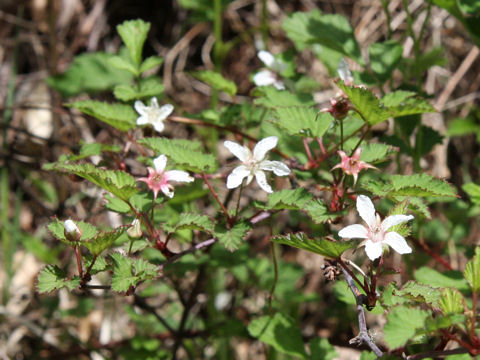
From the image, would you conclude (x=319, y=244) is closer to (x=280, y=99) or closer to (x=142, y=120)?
(x=280, y=99)

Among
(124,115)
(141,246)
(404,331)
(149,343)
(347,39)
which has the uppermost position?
(347,39)

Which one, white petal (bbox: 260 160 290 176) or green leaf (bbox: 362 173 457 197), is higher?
white petal (bbox: 260 160 290 176)

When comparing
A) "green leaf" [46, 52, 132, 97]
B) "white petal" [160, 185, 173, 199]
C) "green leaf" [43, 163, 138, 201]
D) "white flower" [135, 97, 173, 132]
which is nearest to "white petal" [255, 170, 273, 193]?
"white petal" [160, 185, 173, 199]

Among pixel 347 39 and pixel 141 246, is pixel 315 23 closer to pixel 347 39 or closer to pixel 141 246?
pixel 347 39

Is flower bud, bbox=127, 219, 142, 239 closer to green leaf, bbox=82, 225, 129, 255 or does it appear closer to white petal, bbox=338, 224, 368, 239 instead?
green leaf, bbox=82, 225, 129, 255

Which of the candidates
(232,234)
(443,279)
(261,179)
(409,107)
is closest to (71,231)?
(232,234)

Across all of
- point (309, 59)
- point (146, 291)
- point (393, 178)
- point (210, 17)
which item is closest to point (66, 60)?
point (210, 17)

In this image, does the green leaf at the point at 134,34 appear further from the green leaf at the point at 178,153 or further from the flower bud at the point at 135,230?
the flower bud at the point at 135,230
